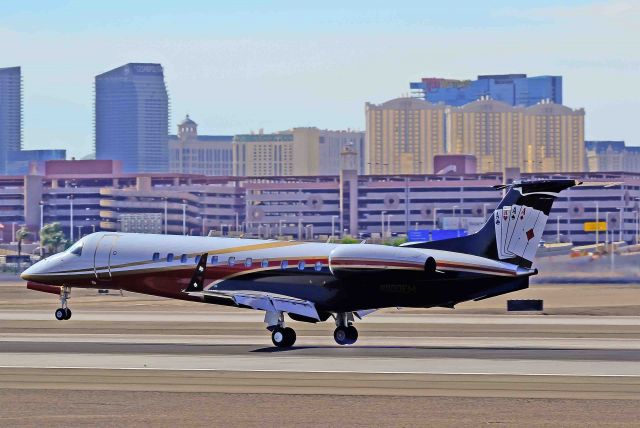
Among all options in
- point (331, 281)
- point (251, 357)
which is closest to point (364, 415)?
point (251, 357)

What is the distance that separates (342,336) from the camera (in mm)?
53000

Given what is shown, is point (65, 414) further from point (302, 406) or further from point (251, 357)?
point (251, 357)

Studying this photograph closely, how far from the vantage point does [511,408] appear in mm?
35031

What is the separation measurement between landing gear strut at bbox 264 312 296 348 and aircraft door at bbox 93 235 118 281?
7623mm

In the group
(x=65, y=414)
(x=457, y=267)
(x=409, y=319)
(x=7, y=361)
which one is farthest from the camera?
(x=409, y=319)

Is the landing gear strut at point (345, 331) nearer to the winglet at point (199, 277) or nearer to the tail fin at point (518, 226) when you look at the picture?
the winglet at point (199, 277)

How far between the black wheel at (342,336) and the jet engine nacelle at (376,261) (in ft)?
7.82

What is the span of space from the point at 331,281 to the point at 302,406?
55.1 feet

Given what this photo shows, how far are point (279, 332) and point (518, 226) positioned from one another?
8.76m

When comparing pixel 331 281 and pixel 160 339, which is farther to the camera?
pixel 160 339

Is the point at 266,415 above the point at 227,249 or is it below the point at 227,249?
below

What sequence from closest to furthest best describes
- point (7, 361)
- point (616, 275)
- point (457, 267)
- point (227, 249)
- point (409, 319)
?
point (7, 361)
point (457, 267)
point (227, 249)
point (409, 319)
point (616, 275)

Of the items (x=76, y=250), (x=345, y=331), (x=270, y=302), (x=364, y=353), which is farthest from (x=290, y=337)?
(x=76, y=250)

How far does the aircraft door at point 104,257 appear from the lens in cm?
5656
